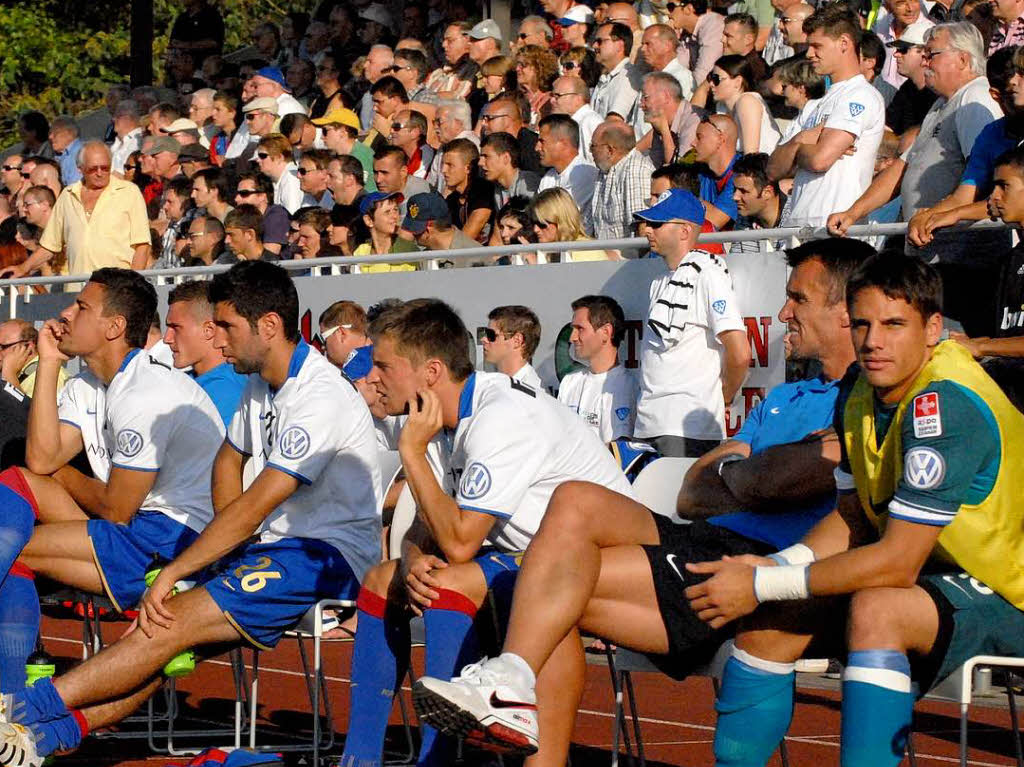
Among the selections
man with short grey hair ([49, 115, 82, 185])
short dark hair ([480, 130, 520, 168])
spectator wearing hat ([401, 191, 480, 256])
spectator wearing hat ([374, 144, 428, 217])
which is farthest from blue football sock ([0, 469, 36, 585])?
man with short grey hair ([49, 115, 82, 185])

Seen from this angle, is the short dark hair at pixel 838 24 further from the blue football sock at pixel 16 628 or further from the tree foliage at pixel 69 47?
the tree foliage at pixel 69 47

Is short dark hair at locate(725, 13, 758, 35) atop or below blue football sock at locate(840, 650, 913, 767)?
atop

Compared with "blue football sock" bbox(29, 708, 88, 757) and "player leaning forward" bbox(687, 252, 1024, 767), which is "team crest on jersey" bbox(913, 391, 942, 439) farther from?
"blue football sock" bbox(29, 708, 88, 757)

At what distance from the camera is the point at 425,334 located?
5.50 meters

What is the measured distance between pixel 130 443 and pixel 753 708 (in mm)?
3047

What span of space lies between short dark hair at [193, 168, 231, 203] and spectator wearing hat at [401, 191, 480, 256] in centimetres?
290

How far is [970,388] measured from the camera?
14.5 feet

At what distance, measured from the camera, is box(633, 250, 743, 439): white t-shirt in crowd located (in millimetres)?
8297

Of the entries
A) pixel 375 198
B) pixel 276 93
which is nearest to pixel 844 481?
pixel 375 198

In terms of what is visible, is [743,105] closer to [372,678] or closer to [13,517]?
[13,517]

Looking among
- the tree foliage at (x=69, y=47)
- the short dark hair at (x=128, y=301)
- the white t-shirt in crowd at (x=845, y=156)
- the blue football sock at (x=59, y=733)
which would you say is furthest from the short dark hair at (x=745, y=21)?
the tree foliage at (x=69, y=47)

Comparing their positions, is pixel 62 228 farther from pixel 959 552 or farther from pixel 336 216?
pixel 959 552

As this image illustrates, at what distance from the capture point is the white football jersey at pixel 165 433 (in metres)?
6.69

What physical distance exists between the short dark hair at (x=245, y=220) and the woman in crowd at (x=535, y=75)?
208cm
